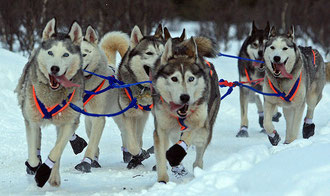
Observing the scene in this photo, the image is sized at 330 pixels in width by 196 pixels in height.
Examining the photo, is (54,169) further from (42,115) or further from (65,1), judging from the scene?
(65,1)

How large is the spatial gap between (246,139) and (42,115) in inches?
128

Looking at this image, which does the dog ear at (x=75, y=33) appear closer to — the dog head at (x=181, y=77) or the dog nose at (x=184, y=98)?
the dog head at (x=181, y=77)

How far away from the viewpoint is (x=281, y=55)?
5285mm

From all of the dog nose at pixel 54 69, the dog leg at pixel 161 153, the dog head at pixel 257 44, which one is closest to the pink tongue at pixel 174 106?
the dog leg at pixel 161 153

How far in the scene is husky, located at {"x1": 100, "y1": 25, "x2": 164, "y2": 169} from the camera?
4773 millimetres

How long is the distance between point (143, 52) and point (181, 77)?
1.22m

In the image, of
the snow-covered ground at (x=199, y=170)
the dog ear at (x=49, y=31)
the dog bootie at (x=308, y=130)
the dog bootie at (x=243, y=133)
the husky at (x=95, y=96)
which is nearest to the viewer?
the snow-covered ground at (x=199, y=170)

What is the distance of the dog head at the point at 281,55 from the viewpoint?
5.31 metres

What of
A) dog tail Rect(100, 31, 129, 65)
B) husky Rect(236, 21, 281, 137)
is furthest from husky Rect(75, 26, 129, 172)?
husky Rect(236, 21, 281, 137)

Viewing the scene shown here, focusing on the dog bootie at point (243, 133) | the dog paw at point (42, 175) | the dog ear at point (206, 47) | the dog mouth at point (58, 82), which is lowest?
the dog bootie at point (243, 133)

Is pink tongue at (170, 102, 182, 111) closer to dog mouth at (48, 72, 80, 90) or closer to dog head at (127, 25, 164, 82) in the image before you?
dog mouth at (48, 72, 80, 90)

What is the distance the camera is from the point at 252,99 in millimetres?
7652

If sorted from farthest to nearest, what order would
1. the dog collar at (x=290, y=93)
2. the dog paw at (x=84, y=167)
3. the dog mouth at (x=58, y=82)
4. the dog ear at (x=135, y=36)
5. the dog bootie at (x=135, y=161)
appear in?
the dog collar at (x=290, y=93), the dog ear at (x=135, y=36), the dog bootie at (x=135, y=161), the dog paw at (x=84, y=167), the dog mouth at (x=58, y=82)

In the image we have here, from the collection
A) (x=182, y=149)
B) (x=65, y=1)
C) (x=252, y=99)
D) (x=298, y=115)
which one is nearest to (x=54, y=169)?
(x=182, y=149)
